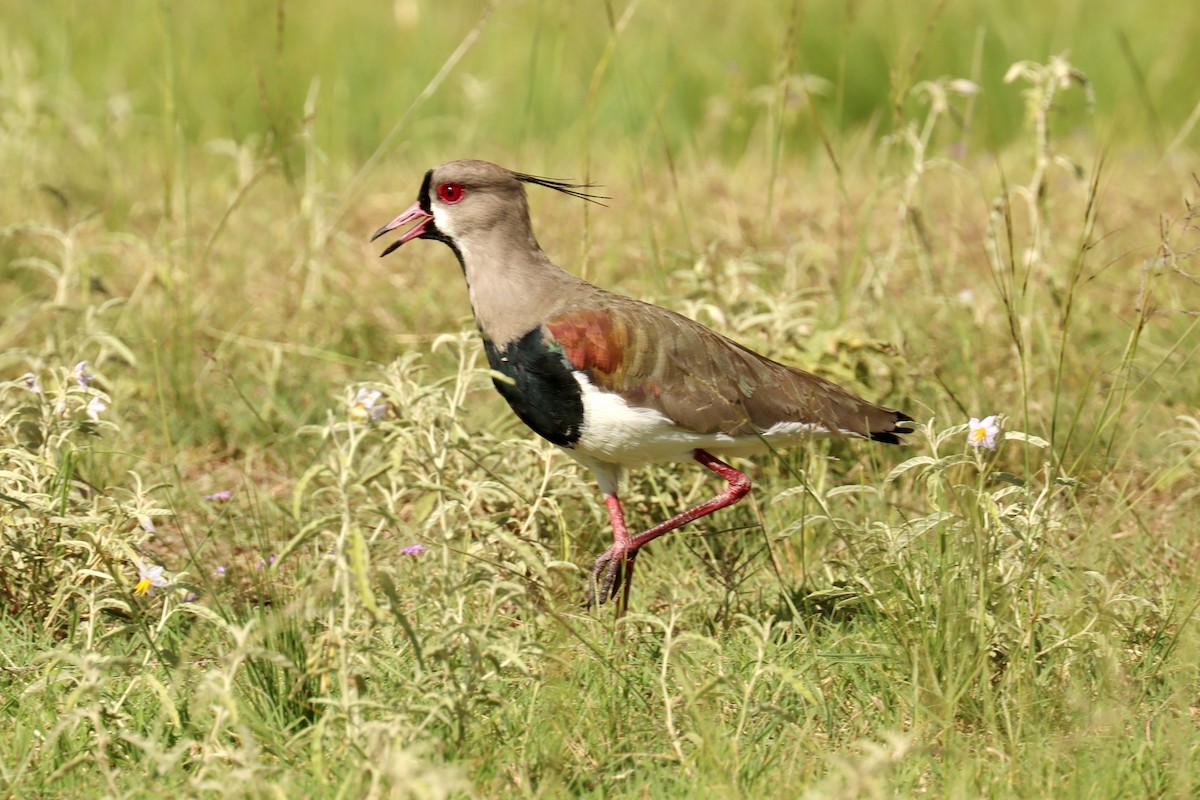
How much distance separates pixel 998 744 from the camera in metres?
2.91

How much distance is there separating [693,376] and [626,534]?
477 millimetres

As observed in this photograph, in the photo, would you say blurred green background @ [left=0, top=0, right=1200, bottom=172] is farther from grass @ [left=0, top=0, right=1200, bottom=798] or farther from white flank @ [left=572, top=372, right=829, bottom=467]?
white flank @ [left=572, top=372, right=829, bottom=467]

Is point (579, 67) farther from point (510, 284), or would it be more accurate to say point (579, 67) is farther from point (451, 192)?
point (510, 284)

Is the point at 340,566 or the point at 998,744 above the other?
the point at 340,566

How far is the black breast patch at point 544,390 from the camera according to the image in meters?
3.65

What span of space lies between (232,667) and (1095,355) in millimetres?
3657

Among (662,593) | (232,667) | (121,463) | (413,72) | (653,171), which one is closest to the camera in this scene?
(232,667)

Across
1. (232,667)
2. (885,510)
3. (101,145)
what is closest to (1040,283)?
(885,510)

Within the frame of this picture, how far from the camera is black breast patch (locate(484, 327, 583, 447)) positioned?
3.65m

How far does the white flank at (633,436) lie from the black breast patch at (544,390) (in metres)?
0.03

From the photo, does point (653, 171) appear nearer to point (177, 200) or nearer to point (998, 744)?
point (177, 200)

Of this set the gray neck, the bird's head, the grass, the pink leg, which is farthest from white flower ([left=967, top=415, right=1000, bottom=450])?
the bird's head

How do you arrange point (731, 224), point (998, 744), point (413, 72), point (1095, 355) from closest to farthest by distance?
point (998, 744)
point (1095, 355)
point (731, 224)
point (413, 72)

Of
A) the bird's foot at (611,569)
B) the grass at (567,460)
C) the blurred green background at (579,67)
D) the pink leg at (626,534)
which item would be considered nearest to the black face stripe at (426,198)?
the grass at (567,460)
